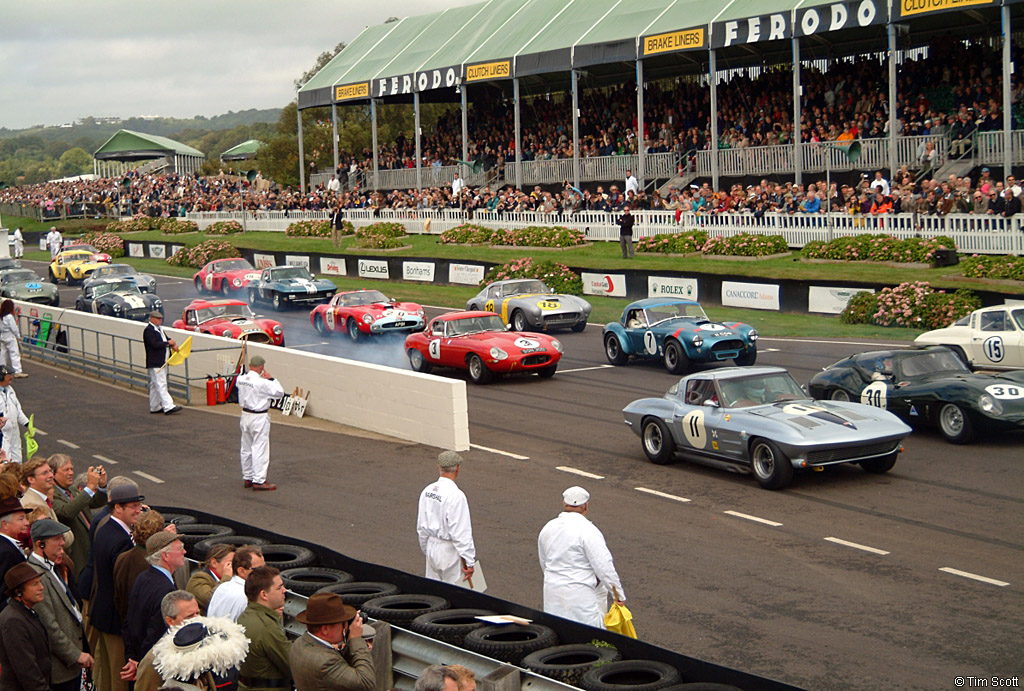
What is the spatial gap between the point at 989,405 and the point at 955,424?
638 mm

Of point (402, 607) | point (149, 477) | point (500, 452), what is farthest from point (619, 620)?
point (149, 477)

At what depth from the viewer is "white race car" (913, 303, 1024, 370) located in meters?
18.8

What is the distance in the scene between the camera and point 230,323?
2612 cm

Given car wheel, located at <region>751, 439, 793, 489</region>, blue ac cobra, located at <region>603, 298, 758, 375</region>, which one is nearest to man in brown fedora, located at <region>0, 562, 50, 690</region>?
car wheel, located at <region>751, 439, 793, 489</region>

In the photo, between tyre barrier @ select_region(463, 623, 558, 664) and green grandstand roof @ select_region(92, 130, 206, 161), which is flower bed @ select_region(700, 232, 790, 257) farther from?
green grandstand roof @ select_region(92, 130, 206, 161)

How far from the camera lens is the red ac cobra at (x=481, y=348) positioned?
21.6 meters

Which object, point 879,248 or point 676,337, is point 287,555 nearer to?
point 676,337

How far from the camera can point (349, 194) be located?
5747 cm

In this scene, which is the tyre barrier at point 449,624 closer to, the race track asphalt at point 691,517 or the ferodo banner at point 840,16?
the race track asphalt at point 691,517

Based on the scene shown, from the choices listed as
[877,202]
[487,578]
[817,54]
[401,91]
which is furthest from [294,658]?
[401,91]

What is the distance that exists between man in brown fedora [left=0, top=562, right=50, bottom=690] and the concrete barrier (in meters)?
10.6

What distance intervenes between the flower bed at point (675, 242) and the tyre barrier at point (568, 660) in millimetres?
30904

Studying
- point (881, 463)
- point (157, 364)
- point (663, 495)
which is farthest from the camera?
point (157, 364)

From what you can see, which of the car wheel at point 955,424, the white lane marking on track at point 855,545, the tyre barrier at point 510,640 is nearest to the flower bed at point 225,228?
the car wheel at point 955,424
